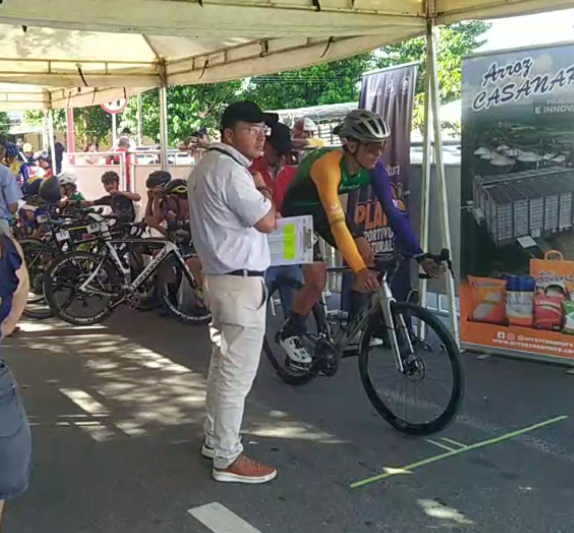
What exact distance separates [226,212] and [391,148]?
331 cm

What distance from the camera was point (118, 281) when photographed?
730cm

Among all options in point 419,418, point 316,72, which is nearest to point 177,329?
point 419,418

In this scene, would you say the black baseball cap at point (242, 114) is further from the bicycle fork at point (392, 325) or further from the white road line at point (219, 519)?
the white road line at point (219, 519)

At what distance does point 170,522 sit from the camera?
3328 millimetres

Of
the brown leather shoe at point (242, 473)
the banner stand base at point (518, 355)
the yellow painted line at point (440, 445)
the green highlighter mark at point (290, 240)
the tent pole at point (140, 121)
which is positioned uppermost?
the tent pole at point (140, 121)

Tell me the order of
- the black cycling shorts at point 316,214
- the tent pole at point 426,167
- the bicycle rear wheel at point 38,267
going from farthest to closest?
the bicycle rear wheel at point 38,267
the tent pole at point 426,167
the black cycling shorts at point 316,214

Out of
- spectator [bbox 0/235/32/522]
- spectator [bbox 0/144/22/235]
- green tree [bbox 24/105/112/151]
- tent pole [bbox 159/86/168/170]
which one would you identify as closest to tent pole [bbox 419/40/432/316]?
spectator [bbox 0/144/22/235]

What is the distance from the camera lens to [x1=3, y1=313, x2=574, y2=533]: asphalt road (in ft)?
11.0

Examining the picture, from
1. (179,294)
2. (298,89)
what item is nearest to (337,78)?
(298,89)

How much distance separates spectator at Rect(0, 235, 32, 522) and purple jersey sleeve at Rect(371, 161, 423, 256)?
2.72 m

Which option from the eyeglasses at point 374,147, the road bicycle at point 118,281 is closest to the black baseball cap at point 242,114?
the eyeglasses at point 374,147

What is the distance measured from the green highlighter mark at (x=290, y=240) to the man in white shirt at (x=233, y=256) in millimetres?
1007

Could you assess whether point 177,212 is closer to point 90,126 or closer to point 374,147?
point 374,147

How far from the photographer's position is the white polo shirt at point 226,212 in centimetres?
345
